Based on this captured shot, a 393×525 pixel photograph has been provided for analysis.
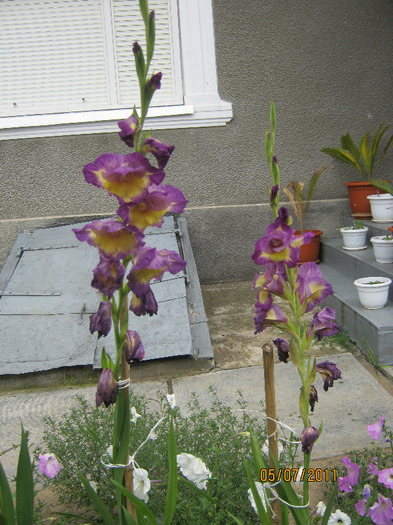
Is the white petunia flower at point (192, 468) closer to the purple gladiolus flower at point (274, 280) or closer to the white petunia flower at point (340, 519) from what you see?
the white petunia flower at point (340, 519)

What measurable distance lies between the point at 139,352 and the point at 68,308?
287 centimetres

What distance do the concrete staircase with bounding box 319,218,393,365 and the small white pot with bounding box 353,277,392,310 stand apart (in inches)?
1.8

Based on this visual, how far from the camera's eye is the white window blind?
527 centimetres

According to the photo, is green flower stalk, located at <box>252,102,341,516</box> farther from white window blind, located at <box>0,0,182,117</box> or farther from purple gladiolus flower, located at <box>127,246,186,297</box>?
white window blind, located at <box>0,0,182,117</box>

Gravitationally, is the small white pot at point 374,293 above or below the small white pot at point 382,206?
below

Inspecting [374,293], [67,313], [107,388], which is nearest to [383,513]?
[107,388]

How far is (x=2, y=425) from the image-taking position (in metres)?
2.98

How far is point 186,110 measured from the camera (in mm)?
5254

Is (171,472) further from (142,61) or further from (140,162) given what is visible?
(142,61)

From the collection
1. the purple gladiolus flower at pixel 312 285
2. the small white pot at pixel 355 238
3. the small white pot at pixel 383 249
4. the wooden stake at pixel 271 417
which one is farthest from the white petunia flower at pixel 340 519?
the small white pot at pixel 355 238

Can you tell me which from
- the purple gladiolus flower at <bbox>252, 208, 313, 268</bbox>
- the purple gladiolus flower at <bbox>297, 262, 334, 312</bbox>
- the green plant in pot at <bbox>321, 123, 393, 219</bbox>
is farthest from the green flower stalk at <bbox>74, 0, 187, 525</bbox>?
the green plant in pot at <bbox>321, 123, 393, 219</bbox>

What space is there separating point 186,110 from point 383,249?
2.26 meters

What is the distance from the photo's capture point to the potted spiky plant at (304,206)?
514 centimetres

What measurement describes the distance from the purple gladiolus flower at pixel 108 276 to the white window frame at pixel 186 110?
14.2 ft
